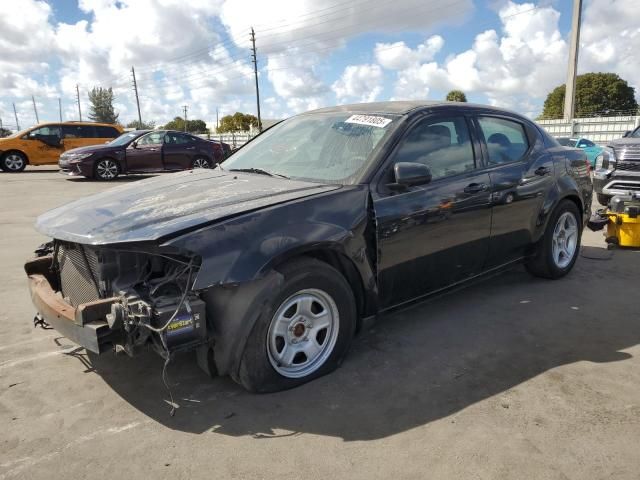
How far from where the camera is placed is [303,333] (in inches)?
121

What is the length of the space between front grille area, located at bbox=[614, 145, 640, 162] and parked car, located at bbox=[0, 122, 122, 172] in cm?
1781

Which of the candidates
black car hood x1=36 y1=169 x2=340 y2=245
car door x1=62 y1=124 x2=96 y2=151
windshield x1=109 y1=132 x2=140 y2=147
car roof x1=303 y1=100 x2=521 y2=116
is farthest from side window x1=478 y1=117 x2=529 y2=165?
car door x1=62 y1=124 x2=96 y2=151

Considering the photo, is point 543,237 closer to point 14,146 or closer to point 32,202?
point 32,202

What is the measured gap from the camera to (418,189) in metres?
3.54

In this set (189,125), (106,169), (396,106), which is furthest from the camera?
(189,125)

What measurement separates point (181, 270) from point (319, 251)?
0.83m

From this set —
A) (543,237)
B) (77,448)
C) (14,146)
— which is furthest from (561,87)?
(77,448)

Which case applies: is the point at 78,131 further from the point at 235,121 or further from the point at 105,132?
the point at 235,121

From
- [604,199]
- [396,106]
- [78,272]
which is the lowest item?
[604,199]

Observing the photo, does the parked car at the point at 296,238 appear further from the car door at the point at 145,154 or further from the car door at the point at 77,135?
the car door at the point at 77,135

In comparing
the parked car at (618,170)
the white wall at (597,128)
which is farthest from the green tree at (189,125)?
the parked car at (618,170)

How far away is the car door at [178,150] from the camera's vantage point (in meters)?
15.3

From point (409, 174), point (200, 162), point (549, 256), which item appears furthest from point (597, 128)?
point (409, 174)

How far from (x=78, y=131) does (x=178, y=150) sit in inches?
249
